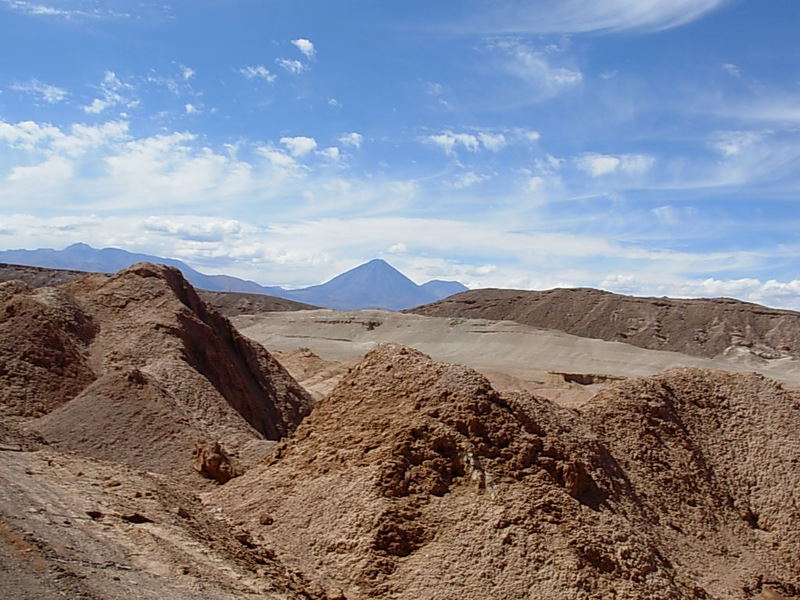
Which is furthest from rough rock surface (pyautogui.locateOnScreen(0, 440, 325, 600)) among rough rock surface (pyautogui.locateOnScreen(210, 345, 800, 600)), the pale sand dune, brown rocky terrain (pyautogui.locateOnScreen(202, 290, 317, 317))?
brown rocky terrain (pyautogui.locateOnScreen(202, 290, 317, 317))

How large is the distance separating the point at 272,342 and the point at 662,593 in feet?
173

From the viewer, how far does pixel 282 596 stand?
6984 millimetres

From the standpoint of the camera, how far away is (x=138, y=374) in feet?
45.4

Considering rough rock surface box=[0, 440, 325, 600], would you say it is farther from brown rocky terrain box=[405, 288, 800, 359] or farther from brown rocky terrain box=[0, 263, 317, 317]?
brown rocky terrain box=[405, 288, 800, 359]

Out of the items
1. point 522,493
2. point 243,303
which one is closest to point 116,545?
point 522,493

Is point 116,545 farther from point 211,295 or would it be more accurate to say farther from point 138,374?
point 211,295

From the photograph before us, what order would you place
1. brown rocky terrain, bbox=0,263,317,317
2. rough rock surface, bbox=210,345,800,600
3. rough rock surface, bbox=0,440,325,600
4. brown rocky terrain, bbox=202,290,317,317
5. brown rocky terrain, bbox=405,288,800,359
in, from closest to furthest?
1. rough rock surface, bbox=0,440,325,600
2. rough rock surface, bbox=210,345,800,600
3. brown rocky terrain, bbox=405,288,800,359
4. brown rocky terrain, bbox=0,263,317,317
5. brown rocky terrain, bbox=202,290,317,317

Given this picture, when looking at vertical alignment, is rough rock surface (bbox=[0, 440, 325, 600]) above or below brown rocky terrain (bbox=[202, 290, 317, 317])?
below

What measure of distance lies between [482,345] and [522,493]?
174 ft

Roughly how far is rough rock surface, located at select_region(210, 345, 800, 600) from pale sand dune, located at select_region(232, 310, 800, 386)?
30252mm

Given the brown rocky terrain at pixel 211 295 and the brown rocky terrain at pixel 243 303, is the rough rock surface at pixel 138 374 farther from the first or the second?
the brown rocky terrain at pixel 243 303

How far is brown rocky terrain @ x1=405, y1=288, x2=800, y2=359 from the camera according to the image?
73750 millimetres

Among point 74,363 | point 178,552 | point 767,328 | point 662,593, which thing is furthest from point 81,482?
point 767,328

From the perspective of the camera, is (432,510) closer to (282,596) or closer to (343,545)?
(343,545)
